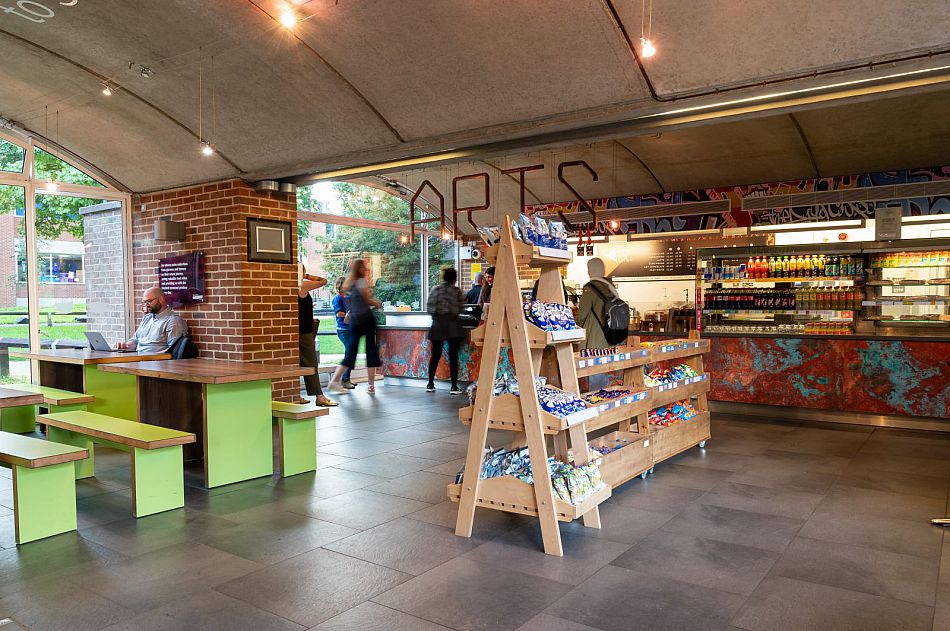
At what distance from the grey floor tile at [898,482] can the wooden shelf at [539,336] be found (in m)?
2.54

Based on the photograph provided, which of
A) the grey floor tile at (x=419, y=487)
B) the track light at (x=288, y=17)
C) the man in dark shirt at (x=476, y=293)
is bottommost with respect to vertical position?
the grey floor tile at (x=419, y=487)

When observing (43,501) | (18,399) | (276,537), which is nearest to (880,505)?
(276,537)

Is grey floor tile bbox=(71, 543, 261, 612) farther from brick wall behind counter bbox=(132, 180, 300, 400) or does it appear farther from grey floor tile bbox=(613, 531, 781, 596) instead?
brick wall behind counter bbox=(132, 180, 300, 400)

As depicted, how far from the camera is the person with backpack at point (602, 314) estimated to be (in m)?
5.50

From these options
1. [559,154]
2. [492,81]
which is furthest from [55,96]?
[559,154]

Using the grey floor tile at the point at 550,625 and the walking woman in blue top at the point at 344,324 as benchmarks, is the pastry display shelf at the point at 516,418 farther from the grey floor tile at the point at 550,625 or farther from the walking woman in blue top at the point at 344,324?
the walking woman in blue top at the point at 344,324

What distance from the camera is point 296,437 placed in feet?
17.0

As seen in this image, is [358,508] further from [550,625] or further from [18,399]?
[18,399]

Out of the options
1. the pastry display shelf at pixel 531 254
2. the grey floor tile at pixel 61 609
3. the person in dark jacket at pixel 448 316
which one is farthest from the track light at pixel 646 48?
the person in dark jacket at pixel 448 316

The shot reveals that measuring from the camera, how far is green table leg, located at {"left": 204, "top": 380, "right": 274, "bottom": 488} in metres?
4.82

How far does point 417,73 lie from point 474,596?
3.54 m

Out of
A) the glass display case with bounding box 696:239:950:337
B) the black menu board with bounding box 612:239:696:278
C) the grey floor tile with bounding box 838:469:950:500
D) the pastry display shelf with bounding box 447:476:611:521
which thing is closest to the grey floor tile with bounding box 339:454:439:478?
the pastry display shelf with bounding box 447:476:611:521

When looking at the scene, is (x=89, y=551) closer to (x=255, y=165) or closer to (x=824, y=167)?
(x=255, y=165)

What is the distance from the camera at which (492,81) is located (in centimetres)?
476
